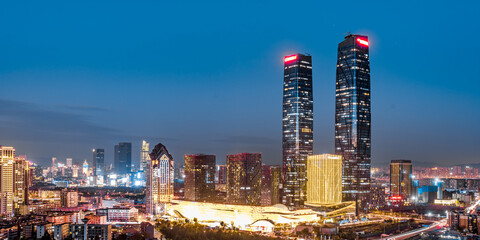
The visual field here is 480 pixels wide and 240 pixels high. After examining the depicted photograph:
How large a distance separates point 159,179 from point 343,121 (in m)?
17.8

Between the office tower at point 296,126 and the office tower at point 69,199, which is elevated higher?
the office tower at point 296,126

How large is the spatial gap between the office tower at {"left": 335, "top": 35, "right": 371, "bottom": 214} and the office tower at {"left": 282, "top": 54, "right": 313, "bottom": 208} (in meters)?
3.03

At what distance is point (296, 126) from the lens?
4616 centimetres

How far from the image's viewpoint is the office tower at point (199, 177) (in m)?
48.9

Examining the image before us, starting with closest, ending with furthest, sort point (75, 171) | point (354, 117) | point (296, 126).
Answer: point (296, 126), point (354, 117), point (75, 171)

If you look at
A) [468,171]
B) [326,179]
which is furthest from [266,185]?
[468,171]

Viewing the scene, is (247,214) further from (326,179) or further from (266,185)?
(326,179)

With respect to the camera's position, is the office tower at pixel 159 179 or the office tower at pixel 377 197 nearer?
the office tower at pixel 159 179

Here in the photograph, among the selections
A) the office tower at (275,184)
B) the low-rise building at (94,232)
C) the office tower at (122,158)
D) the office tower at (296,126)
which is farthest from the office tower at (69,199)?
the office tower at (122,158)

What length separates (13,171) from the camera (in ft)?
142

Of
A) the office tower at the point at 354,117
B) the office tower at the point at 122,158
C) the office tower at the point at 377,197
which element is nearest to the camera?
the office tower at the point at 354,117

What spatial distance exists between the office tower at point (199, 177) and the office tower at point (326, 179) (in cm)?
1011

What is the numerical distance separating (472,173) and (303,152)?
65049mm

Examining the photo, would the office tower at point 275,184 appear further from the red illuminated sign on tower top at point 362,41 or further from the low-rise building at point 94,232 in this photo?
the low-rise building at point 94,232
